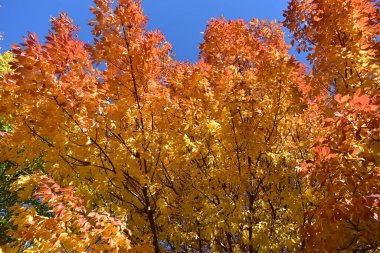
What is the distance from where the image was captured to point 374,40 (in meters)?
5.81

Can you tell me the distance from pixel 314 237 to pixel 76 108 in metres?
3.31

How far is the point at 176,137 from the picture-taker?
202 inches

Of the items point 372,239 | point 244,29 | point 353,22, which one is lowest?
point 372,239

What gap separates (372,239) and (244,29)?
665 cm

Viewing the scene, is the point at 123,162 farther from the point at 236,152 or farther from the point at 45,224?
the point at 236,152

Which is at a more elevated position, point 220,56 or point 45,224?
point 220,56

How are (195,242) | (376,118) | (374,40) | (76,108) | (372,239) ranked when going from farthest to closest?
(195,242), (374,40), (76,108), (372,239), (376,118)

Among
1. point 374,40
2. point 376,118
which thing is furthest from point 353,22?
point 376,118

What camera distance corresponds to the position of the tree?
123 inches

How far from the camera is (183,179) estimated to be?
6254 millimetres

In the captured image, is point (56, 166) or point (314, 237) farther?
point (56, 166)

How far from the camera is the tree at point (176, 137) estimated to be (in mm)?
3135

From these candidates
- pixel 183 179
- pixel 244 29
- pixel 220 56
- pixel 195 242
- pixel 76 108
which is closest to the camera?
pixel 76 108

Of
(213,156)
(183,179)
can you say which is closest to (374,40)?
(213,156)
